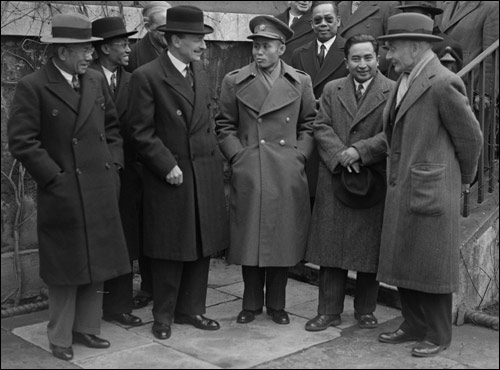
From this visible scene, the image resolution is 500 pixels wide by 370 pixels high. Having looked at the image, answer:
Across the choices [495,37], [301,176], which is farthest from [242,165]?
[495,37]

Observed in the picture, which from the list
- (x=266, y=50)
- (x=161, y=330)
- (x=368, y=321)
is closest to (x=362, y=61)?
(x=266, y=50)

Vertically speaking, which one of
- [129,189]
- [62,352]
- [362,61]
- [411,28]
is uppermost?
[411,28]

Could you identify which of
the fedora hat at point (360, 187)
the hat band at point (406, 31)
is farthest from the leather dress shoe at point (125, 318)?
the hat band at point (406, 31)

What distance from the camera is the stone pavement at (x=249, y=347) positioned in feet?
16.8

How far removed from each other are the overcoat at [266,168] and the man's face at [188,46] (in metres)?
0.44

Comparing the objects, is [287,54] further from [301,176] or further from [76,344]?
[76,344]

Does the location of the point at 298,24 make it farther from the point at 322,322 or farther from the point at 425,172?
the point at 322,322

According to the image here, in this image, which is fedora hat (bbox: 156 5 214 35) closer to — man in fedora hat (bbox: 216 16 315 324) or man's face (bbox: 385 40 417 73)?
man in fedora hat (bbox: 216 16 315 324)

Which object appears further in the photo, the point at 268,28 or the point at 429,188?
the point at 268,28

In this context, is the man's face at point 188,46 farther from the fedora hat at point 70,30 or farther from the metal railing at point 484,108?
the metal railing at point 484,108

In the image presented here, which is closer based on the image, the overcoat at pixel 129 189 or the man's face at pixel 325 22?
the overcoat at pixel 129 189

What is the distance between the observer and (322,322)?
580 centimetres

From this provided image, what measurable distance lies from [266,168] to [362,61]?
987mm

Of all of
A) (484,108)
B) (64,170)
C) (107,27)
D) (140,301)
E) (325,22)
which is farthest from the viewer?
(325,22)
